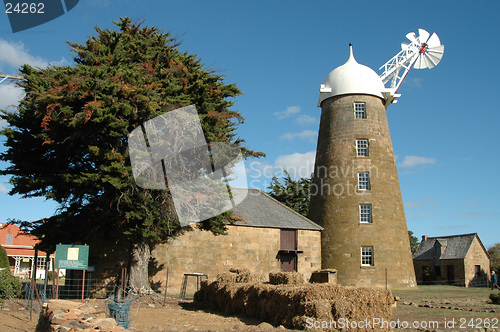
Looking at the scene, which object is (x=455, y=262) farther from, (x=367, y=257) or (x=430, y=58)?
(x=430, y=58)

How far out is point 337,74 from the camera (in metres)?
33.4

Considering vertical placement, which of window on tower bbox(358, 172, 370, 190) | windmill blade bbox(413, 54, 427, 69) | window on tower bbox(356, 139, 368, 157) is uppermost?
windmill blade bbox(413, 54, 427, 69)

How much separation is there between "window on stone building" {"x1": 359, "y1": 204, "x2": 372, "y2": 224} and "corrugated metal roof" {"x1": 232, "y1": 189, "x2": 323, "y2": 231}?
2.88 meters

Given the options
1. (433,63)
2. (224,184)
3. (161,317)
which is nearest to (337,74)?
(433,63)

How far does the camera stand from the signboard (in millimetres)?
16080

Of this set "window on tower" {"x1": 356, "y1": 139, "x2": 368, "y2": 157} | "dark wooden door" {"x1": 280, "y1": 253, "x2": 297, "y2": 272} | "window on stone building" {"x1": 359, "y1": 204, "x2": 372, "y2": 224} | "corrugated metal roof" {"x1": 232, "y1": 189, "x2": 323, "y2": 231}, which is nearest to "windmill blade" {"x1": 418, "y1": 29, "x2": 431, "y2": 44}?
"window on tower" {"x1": 356, "y1": 139, "x2": 368, "y2": 157}

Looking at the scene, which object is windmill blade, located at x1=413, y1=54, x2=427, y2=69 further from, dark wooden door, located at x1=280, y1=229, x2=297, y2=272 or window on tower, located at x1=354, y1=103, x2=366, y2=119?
dark wooden door, located at x1=280, y1=229, x2=297, y2=272

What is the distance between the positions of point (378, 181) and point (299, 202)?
57.7 ft

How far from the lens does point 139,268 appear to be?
21.7 meters

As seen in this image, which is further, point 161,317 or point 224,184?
point 224,184

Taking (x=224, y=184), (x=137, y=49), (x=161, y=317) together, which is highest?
(x=137, y=49)

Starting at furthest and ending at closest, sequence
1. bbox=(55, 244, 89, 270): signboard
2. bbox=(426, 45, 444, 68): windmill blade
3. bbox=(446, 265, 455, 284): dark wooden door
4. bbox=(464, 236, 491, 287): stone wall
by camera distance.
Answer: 1. bbox=(446, 265, 455, 284): dark wooden door
2. bbox=(464, 236, 491, 287): stone wall
3. bbox=(426, 45, 444, 68): windmill blade
4. bbox=(55, 244, 89, 270): signboard

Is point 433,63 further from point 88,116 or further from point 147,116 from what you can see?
point 88,116

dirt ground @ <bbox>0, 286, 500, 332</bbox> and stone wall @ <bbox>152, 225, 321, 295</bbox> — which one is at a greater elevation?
stone wall @ <bbox>152, 225, 321, 295</bbox>
